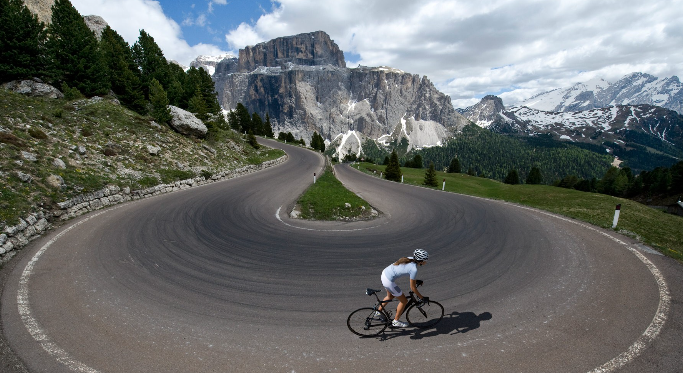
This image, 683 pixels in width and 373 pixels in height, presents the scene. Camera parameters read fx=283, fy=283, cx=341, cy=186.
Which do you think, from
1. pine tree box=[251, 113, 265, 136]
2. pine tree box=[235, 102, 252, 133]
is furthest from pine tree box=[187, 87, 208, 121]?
pine tree box=[251, 113, 265, 136]

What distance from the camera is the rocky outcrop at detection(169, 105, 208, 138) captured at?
30266mm

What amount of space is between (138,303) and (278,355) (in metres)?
4.10

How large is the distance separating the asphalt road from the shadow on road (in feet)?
0.13

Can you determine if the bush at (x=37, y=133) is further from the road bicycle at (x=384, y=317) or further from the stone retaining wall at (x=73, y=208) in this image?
the road bicycle at (x=384, y=317)

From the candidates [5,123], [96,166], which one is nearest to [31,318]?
[96,166]

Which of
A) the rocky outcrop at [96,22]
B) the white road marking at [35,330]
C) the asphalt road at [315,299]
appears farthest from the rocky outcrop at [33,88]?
the rocky outcrop at [96,22]

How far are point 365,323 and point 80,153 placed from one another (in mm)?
21224

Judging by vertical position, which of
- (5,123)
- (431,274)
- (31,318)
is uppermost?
(5,123)

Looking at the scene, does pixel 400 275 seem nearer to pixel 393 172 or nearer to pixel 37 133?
pixel 37 133

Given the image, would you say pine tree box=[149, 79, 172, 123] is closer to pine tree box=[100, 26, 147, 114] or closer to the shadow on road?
pine tree box=[100, 26, 147, 114]

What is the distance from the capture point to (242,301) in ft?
23.3

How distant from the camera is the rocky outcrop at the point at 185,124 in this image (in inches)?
1192

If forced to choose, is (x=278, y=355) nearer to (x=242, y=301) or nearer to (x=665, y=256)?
(x=242, y=301)

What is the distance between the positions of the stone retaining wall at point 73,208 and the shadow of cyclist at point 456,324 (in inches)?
493
